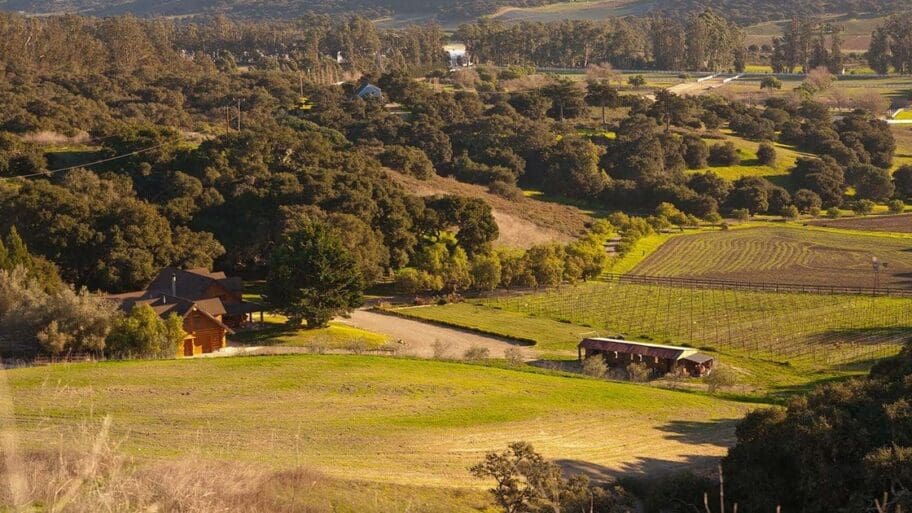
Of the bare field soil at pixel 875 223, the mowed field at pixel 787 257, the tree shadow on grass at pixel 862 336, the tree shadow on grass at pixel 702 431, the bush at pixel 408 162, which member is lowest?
the bare field soil at pixel 875 223

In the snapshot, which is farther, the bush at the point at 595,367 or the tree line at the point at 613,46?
the tree line at the point at 613,46

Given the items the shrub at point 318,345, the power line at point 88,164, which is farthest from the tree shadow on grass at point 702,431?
the power line at point 88,164

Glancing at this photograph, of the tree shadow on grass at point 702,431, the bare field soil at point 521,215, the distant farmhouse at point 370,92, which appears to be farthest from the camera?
the distant farmhouse at point 370,92

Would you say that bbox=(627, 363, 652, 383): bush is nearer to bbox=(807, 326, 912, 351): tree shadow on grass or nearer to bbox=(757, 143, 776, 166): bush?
bbox=(807, 326, 912, 351): tree shadow on grass

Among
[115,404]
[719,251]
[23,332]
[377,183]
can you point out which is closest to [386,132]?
[377,183]

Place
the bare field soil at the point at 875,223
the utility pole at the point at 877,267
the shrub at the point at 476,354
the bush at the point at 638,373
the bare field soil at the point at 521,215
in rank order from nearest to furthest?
the bush at the point at 638,373
the shrub at the point at 476,354
the utility pole at the point at 877,267
the bare field soil at the point at 521,215
the bare field soil at the point at 875,223

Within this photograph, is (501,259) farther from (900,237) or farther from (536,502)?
(536,502)

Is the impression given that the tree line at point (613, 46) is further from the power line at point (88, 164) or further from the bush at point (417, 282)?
the bush at point (417, 282)
